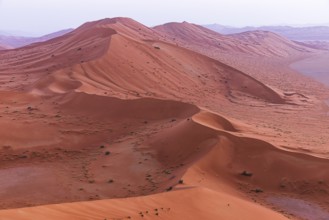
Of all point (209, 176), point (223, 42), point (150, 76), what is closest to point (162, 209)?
point (209, 176)

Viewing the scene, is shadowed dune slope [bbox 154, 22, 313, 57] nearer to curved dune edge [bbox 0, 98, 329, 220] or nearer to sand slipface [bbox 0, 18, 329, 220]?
sand slipface [bbox 0, 18, 329, 220]

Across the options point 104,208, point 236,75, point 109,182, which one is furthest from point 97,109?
point 236,75

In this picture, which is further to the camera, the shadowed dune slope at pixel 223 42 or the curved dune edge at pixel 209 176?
the shadowed dune slope at pixel 223 42

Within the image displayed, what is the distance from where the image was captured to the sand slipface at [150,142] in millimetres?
9195

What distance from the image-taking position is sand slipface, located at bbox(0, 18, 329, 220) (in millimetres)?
9195

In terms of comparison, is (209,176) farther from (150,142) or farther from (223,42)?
(223,42)

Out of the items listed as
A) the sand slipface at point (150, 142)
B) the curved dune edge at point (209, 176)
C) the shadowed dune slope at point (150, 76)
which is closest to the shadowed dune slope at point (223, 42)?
the shadowed dune slope at point (150, 76)

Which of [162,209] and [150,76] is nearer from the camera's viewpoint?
[162,209]

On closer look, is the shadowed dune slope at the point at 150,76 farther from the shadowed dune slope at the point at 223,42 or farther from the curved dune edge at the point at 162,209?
the shadowed dune slope at the point at 223,42

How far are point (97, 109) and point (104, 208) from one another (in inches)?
393

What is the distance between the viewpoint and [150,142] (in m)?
13.9

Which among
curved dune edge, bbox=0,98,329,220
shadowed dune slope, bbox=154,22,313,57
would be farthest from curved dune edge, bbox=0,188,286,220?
shadowed dune slope, bbox=154,22,313,57

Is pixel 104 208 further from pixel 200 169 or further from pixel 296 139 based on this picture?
pixel 296 139

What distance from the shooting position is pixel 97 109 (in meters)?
17.4
